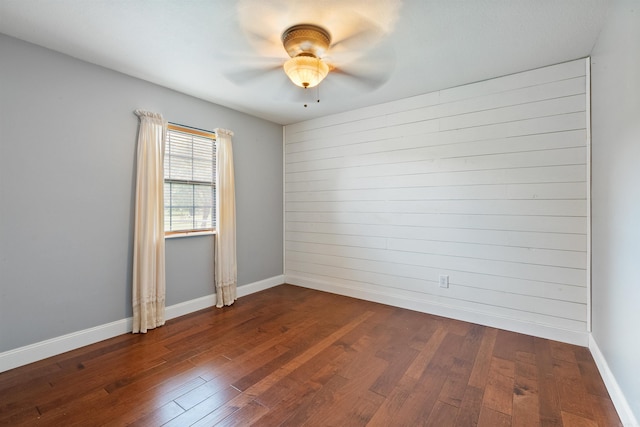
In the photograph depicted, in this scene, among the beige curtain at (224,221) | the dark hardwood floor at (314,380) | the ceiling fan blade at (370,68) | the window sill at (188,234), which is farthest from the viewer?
the beige curtain at (224,221)

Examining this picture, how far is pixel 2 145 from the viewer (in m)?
A: 2.11

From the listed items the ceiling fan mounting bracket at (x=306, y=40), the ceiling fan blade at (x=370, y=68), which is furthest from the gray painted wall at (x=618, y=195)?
the ceiling fan mounting bracket at (x=306, y=40)

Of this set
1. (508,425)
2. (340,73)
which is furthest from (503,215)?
(340,73)

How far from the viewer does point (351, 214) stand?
391 centimetres

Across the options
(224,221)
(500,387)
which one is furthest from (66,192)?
(500,387)

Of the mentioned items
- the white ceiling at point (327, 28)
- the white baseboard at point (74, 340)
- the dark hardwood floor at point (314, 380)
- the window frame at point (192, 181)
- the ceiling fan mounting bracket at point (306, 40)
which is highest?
the white ceiling at point (327, 28)

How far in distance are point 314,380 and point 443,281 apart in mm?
1875

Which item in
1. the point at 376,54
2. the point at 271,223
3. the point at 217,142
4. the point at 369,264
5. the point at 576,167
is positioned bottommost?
the point at 369,264

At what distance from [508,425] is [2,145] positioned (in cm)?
384

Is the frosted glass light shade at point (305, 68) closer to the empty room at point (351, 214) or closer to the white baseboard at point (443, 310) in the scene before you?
the empty room at point (351, 214)

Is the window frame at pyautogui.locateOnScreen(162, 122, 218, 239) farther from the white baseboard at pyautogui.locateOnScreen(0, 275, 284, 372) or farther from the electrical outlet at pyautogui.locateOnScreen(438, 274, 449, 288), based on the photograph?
the electrical outlet at pyautogui.locateOnScreen(438, 274, 449, 288)

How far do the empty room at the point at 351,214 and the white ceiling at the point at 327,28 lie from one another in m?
0.02

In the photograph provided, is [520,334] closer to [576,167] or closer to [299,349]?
[576,167]

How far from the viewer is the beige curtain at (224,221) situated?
3518 mm
